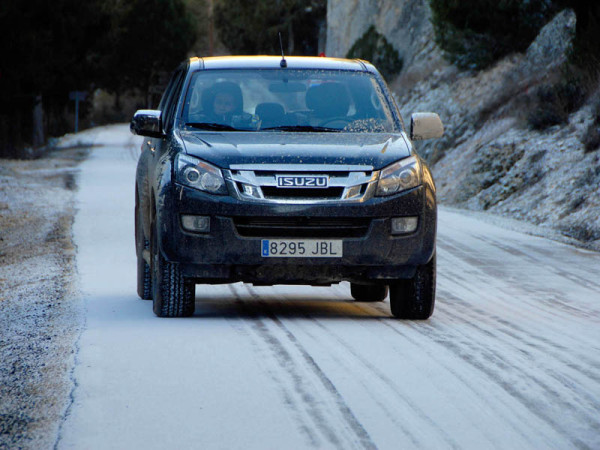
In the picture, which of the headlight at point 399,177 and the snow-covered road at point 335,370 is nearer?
the snow-covered road at point 335,370

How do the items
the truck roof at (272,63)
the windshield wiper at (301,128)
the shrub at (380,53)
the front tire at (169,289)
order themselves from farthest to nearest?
the shrub at (380,53) → the truck roof at (272,63) → the windshield wiper at (301,128) → the front tire at (169,289)

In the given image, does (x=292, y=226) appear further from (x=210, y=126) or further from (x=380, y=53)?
(x=380, y=53)

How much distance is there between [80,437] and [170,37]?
83.9 m

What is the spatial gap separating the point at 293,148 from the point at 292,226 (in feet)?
1.86

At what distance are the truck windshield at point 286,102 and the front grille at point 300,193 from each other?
958 mm

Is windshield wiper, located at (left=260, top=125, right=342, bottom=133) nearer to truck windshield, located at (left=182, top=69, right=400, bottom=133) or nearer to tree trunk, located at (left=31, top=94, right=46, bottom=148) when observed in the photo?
truck windshield, located at (left=182, top=69, right=400, bottom=133)

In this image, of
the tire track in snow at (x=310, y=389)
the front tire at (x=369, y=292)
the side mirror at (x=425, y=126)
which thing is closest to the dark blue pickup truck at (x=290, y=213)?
the side mirror at (x=425, y=126)

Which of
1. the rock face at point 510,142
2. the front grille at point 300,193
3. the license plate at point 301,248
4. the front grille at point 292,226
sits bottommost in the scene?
the rock face at point 510,142

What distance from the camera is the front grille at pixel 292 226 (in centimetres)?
791

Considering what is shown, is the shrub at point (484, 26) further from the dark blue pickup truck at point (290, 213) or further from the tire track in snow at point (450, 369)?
the dark blue pickup truck at point (290, 213)

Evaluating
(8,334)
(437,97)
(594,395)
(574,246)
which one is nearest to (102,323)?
(8,334)

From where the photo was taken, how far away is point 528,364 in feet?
22.6

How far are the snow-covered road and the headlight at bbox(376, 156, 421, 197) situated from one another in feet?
3.14

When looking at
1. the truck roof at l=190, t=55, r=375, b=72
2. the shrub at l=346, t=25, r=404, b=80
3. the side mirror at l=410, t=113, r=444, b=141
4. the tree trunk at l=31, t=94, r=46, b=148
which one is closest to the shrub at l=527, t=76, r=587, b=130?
the truck roof at l=190, t=55, r=375, b=72
